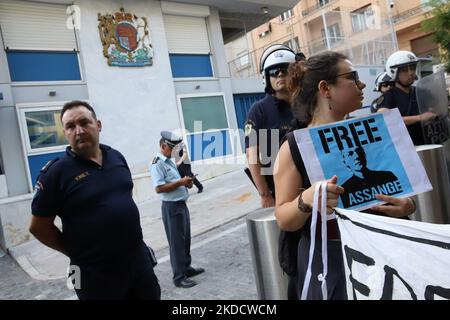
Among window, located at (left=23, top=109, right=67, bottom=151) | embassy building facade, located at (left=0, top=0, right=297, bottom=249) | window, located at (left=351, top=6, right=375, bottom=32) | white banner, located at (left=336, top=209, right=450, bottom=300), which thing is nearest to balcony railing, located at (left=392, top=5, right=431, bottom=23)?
window, located at (left=351, top=6, right=375, bottom=32)

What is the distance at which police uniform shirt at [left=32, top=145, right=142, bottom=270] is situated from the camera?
2332 mm

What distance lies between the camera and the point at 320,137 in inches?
64.1

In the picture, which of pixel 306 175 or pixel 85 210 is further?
pixel 85 210

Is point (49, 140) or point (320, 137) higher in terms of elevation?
point (49, 140)

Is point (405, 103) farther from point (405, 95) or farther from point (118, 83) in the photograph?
point (118, 83)

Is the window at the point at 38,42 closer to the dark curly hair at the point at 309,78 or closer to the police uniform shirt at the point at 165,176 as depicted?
the police uniform shirt at the point at 165,176

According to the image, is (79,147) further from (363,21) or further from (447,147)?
(363,21)

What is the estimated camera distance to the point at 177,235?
4.55 metres

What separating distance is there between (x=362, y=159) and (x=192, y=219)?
635cm

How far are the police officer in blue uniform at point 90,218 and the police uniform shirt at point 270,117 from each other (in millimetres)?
1196

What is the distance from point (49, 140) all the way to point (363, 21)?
16672 mm

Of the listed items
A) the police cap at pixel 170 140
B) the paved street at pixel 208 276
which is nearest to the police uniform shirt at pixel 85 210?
the paved street at pixel 208 276

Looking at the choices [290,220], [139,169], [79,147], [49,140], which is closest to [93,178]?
[79,147]

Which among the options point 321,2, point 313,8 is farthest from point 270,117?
point 321,2
